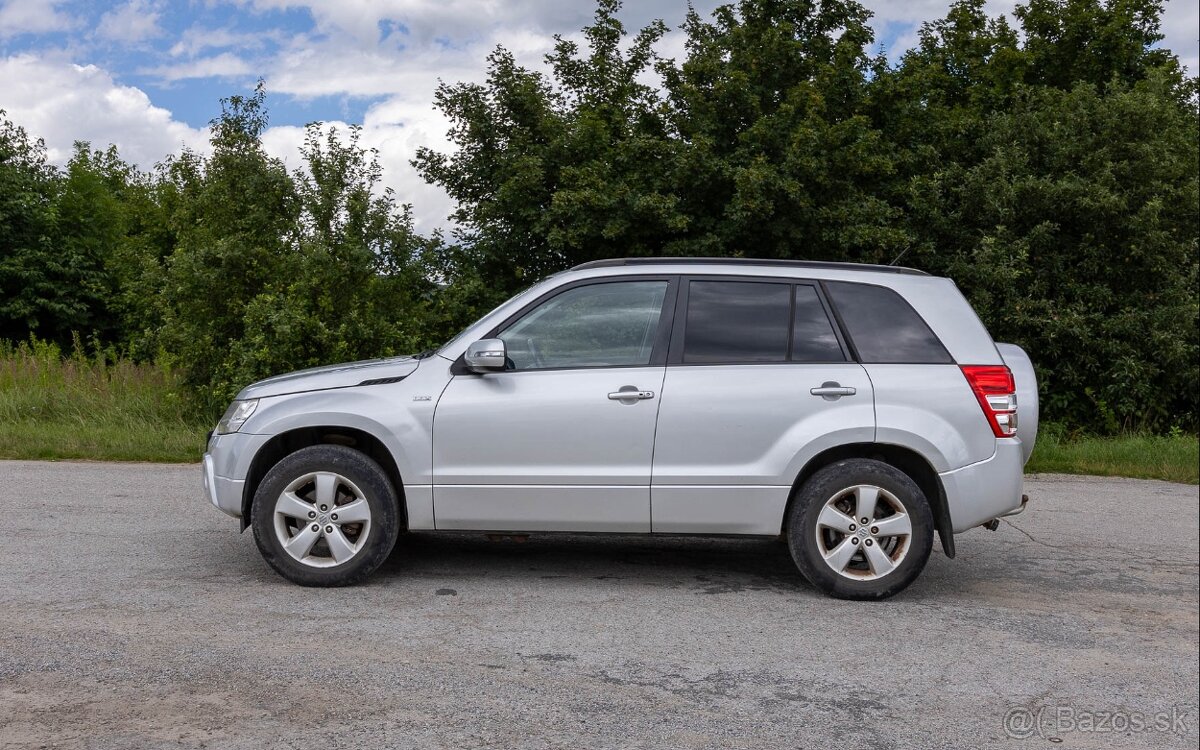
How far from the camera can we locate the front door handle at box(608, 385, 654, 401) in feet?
20.1

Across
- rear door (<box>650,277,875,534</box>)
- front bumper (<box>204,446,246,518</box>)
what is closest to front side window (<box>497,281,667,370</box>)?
rear door (<box>650,277,875,534</box>)

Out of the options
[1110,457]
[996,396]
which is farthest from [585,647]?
[1110,457]

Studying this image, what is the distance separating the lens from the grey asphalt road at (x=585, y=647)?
4.12 m

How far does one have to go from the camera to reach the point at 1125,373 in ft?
50.2

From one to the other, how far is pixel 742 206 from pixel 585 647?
11.4 meters

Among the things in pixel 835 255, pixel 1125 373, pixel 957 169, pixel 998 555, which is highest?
pixel 957 169

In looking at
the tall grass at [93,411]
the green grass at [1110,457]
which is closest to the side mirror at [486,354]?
the tall grass at [93,411]

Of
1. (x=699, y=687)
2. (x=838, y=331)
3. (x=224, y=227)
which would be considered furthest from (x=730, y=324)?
(x=224, y=227)

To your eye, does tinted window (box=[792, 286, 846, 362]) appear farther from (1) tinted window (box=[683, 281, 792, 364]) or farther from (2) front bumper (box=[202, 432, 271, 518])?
(2) front bumper (box=[202, 432, 271, 518])

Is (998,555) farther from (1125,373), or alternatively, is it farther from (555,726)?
(1125,373)

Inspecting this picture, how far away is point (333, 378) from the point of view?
21.1 ft

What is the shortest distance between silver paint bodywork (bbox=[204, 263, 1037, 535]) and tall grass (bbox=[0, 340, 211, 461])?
6.50 metres

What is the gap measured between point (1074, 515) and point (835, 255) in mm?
8530

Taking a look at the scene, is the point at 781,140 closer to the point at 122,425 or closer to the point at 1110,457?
the point at 1110,457
